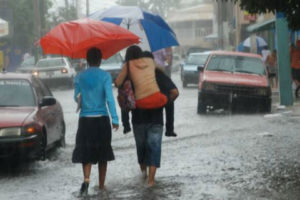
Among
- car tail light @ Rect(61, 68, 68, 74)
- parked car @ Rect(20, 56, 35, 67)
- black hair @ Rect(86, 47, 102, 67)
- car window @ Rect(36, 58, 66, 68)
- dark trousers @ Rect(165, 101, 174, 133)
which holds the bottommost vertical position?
parked car @ Rect(20, 56, 35, 67)

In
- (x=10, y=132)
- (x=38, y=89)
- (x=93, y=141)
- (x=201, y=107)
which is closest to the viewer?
Answer: (x=93, y=141)

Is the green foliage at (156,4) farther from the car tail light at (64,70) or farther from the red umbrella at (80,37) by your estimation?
the red umbrella at (80,37)

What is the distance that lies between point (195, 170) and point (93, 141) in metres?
2.13

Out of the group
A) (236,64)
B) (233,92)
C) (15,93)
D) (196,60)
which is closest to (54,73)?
(196,60)

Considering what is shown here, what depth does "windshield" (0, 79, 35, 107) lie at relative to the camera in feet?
40.1

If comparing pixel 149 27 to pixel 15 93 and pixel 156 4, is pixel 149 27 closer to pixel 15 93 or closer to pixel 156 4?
pixel 15 93

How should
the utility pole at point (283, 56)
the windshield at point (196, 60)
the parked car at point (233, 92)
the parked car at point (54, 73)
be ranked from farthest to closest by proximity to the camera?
the windshield at point (196, 60), the parked car at point (54, 73), the utility pole at point (283, 56), the parked car at point (233, 92)

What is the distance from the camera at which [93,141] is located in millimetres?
9430

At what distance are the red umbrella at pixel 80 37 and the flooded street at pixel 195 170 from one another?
5.67ft

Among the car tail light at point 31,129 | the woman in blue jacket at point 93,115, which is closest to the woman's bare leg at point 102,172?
the woman in blue jacket at point 93,115

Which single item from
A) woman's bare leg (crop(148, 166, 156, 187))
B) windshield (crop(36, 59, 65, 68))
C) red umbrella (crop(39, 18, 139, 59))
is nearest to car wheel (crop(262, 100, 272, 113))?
red umbrella (crop(39, 18, 139, 59))

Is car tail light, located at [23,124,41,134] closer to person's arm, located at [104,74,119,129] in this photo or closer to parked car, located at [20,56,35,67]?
person's arm, located at [104,74,119,129]

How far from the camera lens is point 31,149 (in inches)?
437

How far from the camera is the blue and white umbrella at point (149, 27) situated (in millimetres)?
11430
